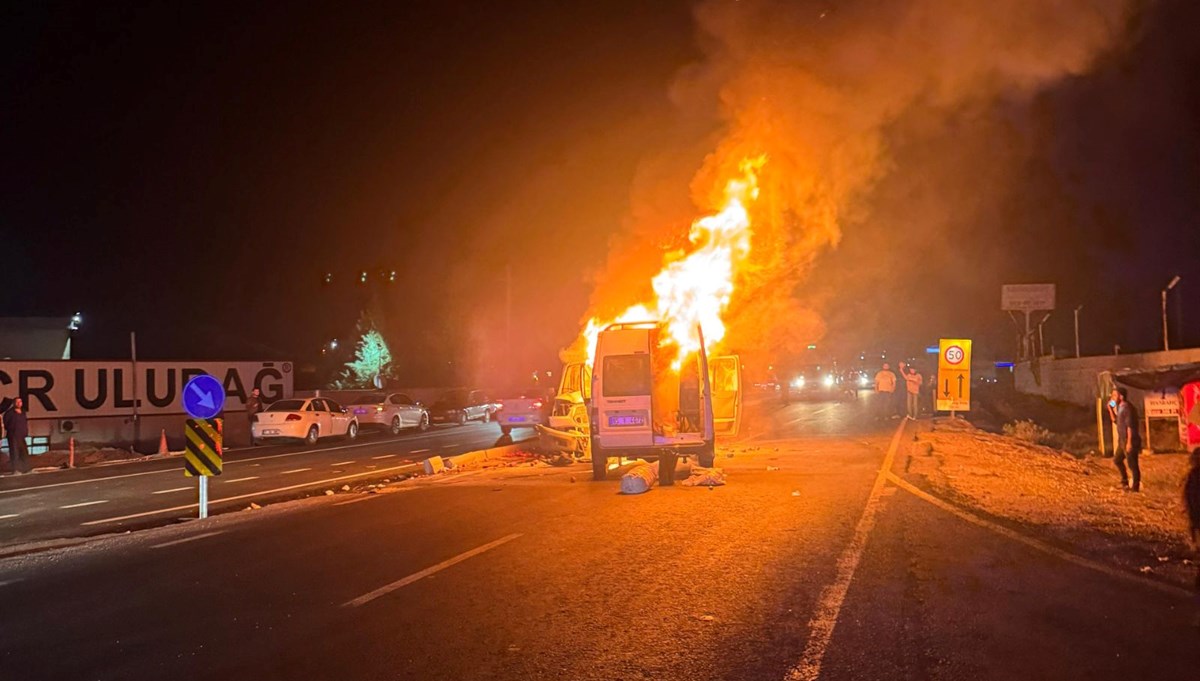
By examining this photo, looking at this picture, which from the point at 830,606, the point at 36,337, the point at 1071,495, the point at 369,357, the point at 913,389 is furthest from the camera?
the point at 36,337

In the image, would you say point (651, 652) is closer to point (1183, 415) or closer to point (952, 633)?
point (952, 633)

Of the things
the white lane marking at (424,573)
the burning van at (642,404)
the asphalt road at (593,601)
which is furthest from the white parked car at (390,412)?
the white lane marking at (424,573)

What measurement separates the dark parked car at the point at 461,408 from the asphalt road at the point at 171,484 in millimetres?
9670

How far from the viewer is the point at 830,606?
6.93m

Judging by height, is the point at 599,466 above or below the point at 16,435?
below

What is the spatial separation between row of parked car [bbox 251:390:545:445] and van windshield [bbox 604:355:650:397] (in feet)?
38.8

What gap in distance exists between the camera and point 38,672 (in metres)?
5.91

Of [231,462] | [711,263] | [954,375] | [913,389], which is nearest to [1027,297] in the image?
[913,389]

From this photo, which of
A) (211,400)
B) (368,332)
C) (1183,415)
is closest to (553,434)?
(211,400)

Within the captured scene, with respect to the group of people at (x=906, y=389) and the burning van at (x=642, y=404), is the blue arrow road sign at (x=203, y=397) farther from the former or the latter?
the group of people at (x=906, y=389)

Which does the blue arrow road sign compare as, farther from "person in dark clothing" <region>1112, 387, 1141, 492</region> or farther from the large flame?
"person in dark clothing" <region>1112, 387, 1141, 492</region>

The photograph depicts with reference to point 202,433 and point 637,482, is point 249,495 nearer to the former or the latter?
point 202,433

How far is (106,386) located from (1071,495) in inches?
1112

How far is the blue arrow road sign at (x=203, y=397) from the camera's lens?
13242 millimetres
